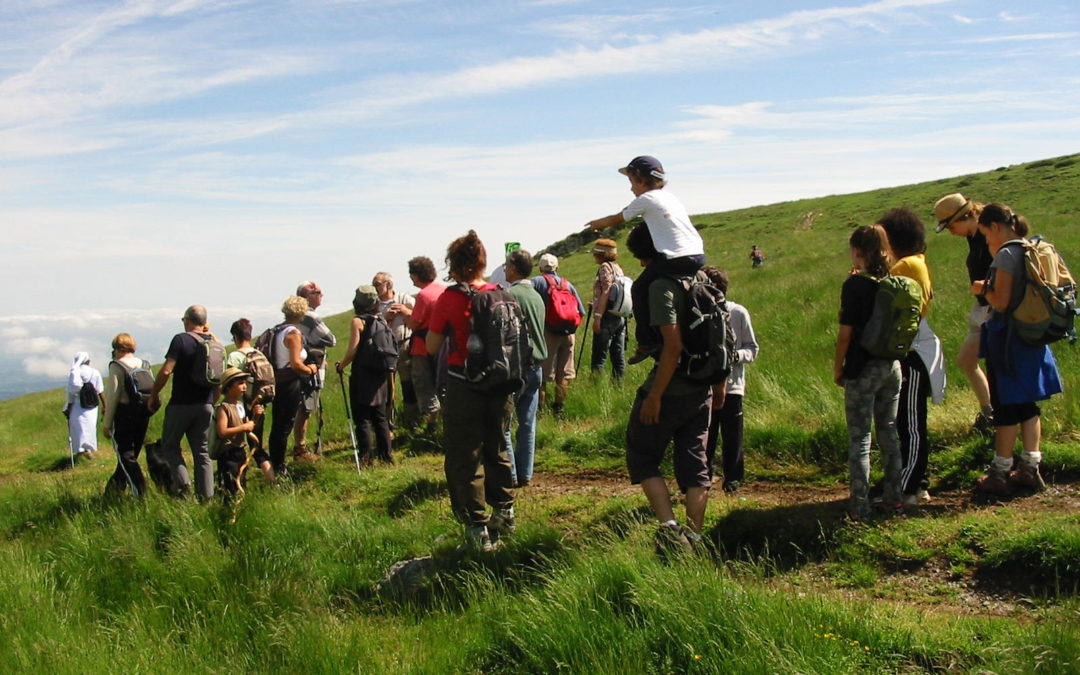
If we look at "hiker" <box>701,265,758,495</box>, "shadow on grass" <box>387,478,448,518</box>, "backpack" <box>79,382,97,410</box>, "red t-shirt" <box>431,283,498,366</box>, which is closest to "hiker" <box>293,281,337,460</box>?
"shadow on grass" <box>387,478,448,518</box>

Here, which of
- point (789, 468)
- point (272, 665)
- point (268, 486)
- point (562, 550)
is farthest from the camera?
point (268, 486)

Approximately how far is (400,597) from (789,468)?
3.59 metres

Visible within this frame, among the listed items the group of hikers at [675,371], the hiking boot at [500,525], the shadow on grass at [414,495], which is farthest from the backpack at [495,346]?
the shadow on grass at [414,495]

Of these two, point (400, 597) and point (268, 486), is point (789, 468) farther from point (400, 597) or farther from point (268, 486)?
point (268, 486)

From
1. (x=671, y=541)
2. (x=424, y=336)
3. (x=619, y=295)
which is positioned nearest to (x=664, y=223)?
(x=671, y=541)

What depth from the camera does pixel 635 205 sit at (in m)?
5.55

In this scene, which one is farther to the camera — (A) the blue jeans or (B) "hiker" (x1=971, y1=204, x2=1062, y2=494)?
(A) the blue jeans

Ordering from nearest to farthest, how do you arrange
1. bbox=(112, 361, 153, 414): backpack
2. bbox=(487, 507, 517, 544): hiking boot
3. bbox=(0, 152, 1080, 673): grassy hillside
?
bbox=(0, 152, 1080, 673): grassy hillside
bbox=(487, 507, 517, 544): hiking boot
bbox=(112, 361, 153, 414): backpack

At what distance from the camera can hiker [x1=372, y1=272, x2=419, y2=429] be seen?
10.5 meters

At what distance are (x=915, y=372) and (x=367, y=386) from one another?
554 centimetres

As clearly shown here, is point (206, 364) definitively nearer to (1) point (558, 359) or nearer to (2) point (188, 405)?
(2) point (188, 405)

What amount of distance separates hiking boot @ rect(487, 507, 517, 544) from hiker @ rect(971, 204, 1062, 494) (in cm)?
333

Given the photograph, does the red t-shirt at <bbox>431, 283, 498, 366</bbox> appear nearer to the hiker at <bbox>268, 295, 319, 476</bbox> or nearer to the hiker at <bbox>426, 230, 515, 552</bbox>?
the hiker at <bbox>426, 230, 515, 552</bbox>

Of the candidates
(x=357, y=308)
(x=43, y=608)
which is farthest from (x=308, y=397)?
(x=43, y=608)
